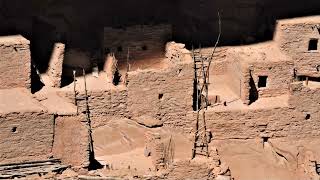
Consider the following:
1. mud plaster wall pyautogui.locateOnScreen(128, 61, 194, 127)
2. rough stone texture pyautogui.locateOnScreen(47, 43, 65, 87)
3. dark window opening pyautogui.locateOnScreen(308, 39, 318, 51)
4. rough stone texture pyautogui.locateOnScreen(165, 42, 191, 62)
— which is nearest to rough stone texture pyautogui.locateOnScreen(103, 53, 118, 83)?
mud plaster wall pyautogui.locateOnScreen(128, 61, 194, 127)

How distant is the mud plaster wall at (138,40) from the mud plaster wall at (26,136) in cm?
374

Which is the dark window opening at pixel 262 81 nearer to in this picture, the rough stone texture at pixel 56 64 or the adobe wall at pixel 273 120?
the adobe wall at pixel 273 120

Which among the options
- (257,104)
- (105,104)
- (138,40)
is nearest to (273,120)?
(257,104)

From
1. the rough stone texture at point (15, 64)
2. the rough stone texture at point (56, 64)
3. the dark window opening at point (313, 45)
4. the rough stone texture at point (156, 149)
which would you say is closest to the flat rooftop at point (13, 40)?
the rough stone texture at point (15, 64)

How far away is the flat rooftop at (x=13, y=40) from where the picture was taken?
1164 inches

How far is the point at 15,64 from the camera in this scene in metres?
29.6

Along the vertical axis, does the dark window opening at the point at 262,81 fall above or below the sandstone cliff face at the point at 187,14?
below

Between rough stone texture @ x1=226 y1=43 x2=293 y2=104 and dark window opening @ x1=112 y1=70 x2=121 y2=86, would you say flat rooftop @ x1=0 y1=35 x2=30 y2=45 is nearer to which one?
dark window opening @ x1=112 y1=70 x2=121 y2=86

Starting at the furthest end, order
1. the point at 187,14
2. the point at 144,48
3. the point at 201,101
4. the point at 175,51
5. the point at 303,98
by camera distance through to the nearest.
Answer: the point at 187,14, the point at 144,48, the point at 175,51, the point at 201,101, the point at 303,98

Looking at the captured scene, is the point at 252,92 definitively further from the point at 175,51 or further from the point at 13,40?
the point at 13,40

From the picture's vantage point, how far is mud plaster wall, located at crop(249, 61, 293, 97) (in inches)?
1214

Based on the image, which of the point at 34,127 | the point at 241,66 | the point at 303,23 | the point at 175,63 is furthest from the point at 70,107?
the point at 303,23

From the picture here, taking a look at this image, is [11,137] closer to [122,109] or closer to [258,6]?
[122,109]

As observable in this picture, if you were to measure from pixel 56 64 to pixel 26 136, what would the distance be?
9.88 feet
